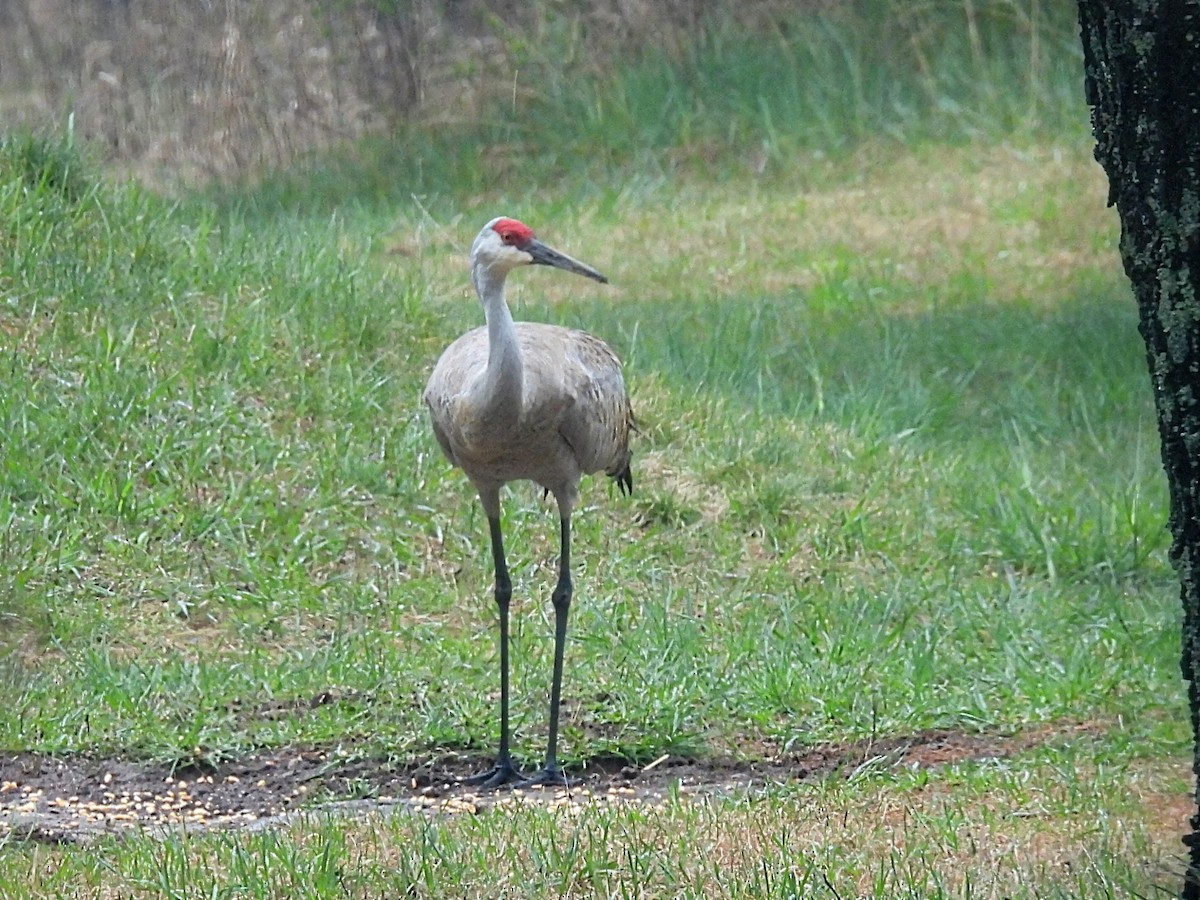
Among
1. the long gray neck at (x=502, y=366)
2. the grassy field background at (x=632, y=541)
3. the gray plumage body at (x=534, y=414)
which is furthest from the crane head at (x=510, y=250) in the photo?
the grassy field background at (x=632, y=541)

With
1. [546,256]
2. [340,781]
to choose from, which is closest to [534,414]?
[546,256]

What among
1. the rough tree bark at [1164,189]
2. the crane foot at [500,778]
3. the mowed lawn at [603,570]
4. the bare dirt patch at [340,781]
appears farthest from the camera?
the crane foot at [500,778]

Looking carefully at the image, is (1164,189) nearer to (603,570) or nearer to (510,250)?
(510,250)

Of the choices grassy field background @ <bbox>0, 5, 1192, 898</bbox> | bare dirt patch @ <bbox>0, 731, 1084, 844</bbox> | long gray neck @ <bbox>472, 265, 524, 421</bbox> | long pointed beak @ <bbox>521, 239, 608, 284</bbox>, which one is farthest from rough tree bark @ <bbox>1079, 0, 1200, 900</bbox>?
long pointed beak @ <bbox>521, 239, 608, 284</bbox>

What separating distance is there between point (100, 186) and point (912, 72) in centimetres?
715

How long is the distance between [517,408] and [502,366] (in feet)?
0.49

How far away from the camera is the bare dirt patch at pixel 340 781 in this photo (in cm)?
509

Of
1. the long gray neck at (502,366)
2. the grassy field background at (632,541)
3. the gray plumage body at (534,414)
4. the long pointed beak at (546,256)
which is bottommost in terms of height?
the grassy field background at (632,541)

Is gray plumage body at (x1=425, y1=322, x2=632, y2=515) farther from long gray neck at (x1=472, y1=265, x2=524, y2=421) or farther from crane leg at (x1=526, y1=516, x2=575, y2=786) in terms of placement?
crane leg at (x1=526, y1=516, x2=575, y2=786)

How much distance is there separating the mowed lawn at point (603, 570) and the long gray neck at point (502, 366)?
1077mm

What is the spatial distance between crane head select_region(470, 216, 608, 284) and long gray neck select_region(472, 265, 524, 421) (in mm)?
146

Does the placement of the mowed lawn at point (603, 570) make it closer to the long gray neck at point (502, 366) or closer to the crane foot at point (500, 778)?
the crane foot at point (500, 778)

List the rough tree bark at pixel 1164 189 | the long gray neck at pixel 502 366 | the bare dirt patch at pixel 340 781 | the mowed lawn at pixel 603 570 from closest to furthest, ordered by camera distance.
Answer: the rough tree bark at pixel 1164 189
the mowed lawn at pixel 603 570
the bare dirt patch at pixel 340 781
the long gray neck at pixel 502 366

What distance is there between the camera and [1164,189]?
3189mm
